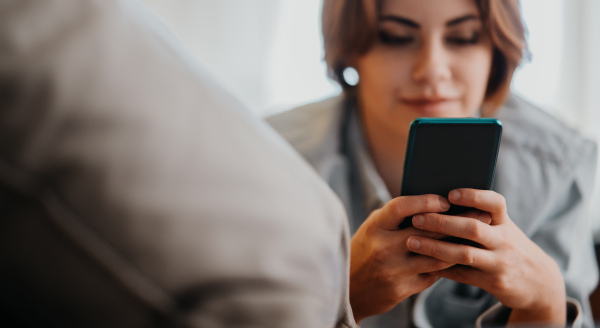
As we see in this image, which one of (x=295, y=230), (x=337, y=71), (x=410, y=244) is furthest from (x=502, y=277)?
(x=337, y=71)

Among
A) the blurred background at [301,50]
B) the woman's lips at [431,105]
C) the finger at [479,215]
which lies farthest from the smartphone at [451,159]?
the blurred background at [301,50]

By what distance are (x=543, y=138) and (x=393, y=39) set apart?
27cm

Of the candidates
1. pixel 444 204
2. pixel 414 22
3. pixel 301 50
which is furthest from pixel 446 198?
pixel 301 50

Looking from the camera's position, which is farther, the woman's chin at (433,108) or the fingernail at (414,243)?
the woman's chin at (433,108)

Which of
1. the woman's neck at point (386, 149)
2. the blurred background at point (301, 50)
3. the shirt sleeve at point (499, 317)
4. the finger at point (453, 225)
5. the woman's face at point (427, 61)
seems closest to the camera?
the finger at point (453, 225)

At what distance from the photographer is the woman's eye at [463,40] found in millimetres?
569

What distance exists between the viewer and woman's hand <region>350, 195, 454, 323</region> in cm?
34

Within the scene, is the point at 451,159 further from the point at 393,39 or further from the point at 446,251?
the point at 393,39

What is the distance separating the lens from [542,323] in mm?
438

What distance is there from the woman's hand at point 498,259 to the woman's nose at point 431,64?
25 centimetres

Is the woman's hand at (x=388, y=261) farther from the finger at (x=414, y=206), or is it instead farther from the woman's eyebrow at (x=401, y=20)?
the woman's eyebrow at (x=401, y=20)

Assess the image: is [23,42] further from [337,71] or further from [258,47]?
[258,47]

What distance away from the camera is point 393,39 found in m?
0.59

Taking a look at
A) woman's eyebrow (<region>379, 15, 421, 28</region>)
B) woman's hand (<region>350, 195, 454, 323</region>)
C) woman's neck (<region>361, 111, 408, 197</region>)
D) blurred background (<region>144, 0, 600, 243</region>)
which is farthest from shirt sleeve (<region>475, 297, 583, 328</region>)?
blurred background (<region>144, 0, 600, 243</region>)
